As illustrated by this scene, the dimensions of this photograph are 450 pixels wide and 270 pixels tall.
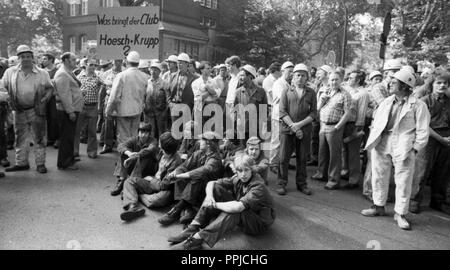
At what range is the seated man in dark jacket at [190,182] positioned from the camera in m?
4.89

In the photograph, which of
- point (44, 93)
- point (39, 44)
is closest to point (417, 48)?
point (44, 93)

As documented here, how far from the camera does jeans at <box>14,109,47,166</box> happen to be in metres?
6.66

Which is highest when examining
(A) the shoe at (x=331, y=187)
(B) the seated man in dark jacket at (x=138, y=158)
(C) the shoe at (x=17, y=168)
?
(B) the seated man in dark jacket at (x=138, y=158)

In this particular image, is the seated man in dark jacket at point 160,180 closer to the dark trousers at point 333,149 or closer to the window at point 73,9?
the dark trousers at point 333,149

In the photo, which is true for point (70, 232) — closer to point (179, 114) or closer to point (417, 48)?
point (179, 114)

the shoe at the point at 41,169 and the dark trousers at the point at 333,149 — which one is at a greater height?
the dark trousers at the point at 333,149

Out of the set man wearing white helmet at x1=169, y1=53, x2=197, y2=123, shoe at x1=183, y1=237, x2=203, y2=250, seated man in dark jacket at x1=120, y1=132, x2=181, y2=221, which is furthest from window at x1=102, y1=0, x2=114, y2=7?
shoe at x1=183, y1=237, x2=203, y2=250

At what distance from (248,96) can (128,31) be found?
2.36 meters

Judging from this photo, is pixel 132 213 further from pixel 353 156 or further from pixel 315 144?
pixel 315 144

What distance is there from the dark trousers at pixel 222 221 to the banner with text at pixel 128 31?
3.07 metres

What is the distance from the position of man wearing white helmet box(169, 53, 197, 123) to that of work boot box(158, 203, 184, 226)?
3281 millimetres

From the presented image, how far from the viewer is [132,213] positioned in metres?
4.95

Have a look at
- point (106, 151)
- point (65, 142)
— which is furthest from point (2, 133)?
point (106, 151)

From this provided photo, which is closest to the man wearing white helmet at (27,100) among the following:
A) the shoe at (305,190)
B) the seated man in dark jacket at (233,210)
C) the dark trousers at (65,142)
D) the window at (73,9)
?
the dark trousers at (65,142)
